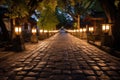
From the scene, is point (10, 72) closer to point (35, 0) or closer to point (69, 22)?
point (35, 0)

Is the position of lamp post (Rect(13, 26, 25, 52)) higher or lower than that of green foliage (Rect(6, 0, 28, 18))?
lower

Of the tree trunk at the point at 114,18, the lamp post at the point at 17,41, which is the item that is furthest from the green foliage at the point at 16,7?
the tree trunk at the point at 114,18

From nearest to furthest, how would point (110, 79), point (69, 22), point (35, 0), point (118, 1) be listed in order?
point (110, 79) < point (118, 1) < point (35, 0) < point (69, 22)

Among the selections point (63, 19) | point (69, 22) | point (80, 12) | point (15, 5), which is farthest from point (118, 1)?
point (69, 22)

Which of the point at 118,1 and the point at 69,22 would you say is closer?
the point at 118,1

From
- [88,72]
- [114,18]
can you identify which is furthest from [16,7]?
[88,72]

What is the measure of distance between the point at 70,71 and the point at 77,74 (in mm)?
658

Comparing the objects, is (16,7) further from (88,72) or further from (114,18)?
(88,72)

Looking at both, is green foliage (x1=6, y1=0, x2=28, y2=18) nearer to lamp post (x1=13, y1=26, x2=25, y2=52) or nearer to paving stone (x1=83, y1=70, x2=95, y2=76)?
lamp post (x1=13, y1=26, x2=25, y2=52)

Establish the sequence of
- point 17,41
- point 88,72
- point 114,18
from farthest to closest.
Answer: point 17,41, point 114,18, point 88,72

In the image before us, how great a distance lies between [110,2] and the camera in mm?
16219

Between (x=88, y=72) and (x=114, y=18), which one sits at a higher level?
(x=114, y=18)

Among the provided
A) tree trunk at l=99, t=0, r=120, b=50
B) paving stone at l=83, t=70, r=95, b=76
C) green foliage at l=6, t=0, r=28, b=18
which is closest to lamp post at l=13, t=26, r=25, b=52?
green foliage at l=6, t=0, r=28, b=18

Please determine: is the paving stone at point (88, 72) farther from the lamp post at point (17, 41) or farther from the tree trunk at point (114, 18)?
the lamp post at point (17, 41)
